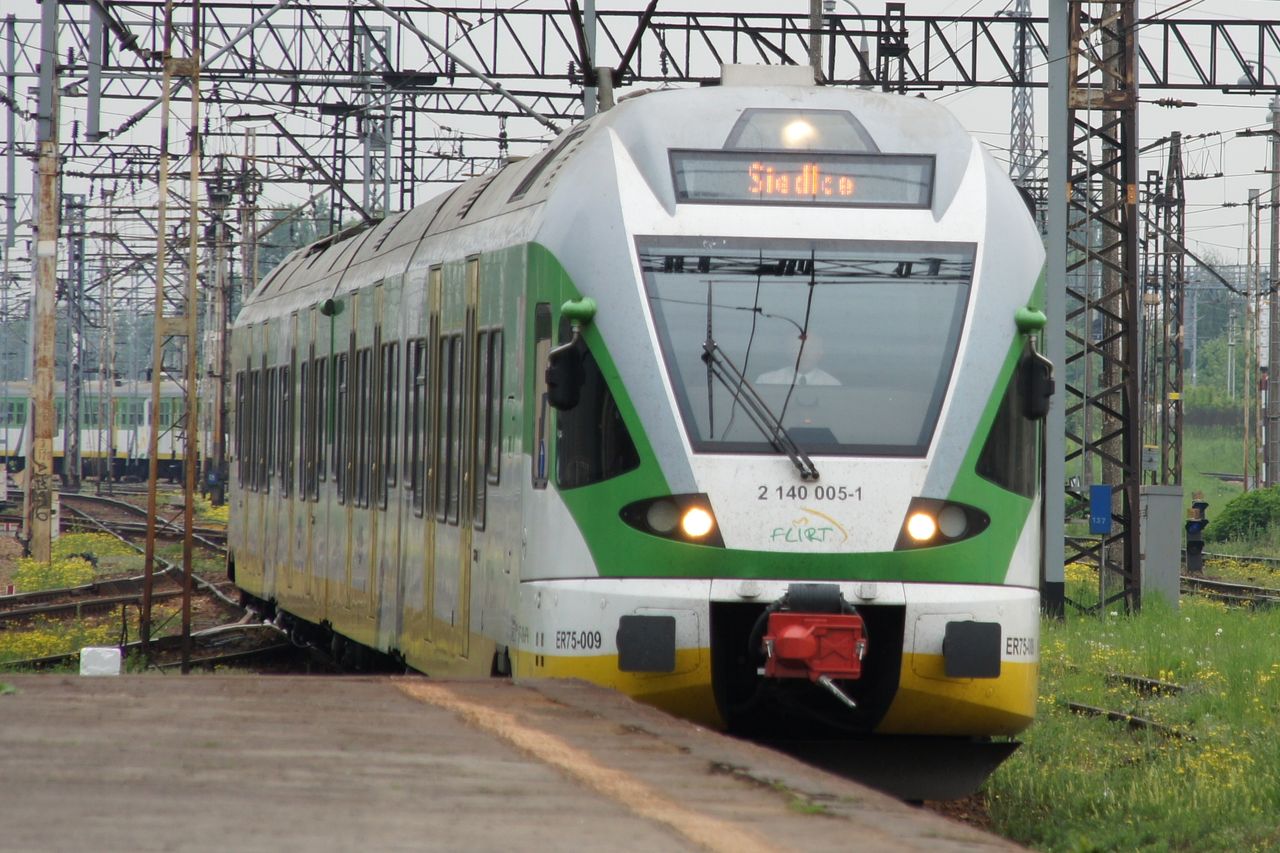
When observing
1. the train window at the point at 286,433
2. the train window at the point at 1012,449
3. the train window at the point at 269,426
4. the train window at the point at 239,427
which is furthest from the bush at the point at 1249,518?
the train window at the point at 1012,449

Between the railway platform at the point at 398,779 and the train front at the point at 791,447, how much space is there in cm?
122

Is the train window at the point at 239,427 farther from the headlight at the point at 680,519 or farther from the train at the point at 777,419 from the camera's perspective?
the headlight at the point at 680,519

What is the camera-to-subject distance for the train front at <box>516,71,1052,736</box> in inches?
346

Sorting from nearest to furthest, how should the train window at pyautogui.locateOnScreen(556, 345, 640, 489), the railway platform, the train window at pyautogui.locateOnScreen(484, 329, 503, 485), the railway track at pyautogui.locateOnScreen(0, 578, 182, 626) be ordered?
the railway platform
the train window at pyautogui.locateOnScreen(556, 345, 640, 489)
the train window at pyautogui.locateOnScreen(484, 329, 503, 485)
the railway track at pyautogui.locateOnScreen(0, 578, 182, 626)

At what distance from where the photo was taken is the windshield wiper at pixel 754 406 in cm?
884

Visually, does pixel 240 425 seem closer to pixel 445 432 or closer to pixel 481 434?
pixel 445 432

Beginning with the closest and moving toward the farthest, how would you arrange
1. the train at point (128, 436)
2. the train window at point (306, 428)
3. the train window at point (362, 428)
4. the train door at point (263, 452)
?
the train window at point (362, 428)
the train window at point (306, 428)
the train door at point (263, 452)
the train at point (128, 436)

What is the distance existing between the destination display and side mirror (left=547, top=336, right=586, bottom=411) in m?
0.96

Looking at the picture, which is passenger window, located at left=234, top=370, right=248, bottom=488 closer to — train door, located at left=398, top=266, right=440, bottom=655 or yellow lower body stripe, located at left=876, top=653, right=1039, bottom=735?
train door, located at left=398, top=266, right=440, bottom=655

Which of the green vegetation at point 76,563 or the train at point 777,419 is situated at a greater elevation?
the train at point 777,419

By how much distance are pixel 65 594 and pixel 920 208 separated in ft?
61.4

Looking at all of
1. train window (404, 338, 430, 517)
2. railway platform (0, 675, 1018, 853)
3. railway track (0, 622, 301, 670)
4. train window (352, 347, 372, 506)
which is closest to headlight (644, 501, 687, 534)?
railway platform (0, 675, 1018, 853)

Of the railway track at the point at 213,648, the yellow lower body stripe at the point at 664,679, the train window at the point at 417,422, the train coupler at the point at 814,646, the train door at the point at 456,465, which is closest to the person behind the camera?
the train coupler at the point at 814,646

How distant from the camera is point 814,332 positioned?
29.8 ft
